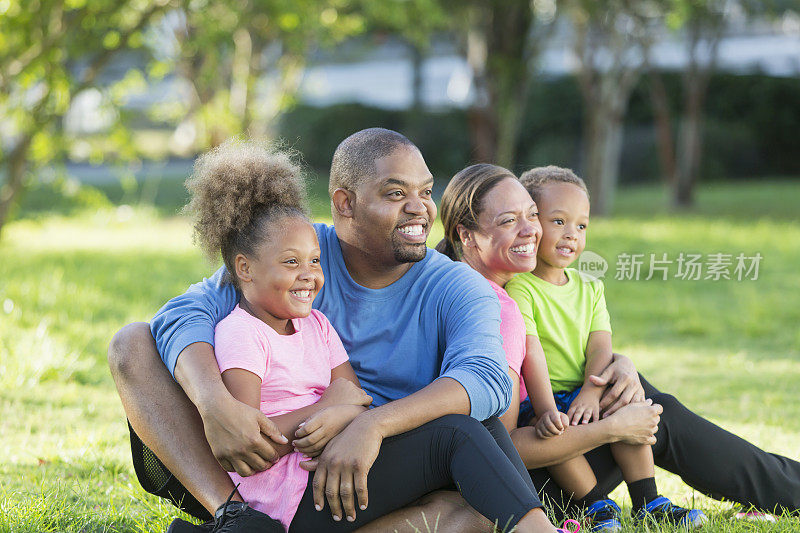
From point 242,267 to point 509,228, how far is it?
0.94 metres

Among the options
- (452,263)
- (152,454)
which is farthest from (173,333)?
(452,263)

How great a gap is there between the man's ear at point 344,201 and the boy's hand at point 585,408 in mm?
998

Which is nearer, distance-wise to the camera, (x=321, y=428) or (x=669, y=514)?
(x=321, y=428)

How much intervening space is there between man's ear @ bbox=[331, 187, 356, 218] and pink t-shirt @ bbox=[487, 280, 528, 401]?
60 centimetres

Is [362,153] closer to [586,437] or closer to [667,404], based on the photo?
[586,437]

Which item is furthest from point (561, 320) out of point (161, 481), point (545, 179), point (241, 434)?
point (161, 481)

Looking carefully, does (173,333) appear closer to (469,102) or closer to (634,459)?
(634,459)

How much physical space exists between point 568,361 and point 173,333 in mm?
1397

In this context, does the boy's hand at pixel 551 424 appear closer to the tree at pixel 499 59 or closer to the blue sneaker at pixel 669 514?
the blue sneaker at pixel 669 514

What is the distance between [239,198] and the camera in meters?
3.01

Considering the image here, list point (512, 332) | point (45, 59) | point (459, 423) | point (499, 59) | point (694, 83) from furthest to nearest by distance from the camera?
point (694, 83), point (499, 59), point (45, 59), point (512, 332), point (459, 423)

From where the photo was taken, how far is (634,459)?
3.24 meters

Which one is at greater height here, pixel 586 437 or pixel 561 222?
pixel 561 222

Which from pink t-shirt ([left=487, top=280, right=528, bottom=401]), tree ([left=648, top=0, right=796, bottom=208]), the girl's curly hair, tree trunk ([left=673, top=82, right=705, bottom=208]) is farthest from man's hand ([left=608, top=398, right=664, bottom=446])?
tree trunk ([left=673, top=82, right=705, bottom=208])
